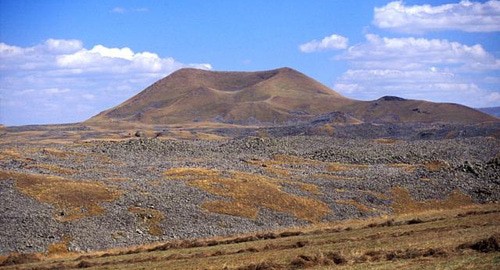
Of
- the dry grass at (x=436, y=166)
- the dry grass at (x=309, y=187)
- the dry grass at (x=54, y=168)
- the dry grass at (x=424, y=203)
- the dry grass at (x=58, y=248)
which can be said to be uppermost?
the dry grass at (x=54, y=168)

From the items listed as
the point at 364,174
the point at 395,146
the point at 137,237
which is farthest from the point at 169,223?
the point at 395,146

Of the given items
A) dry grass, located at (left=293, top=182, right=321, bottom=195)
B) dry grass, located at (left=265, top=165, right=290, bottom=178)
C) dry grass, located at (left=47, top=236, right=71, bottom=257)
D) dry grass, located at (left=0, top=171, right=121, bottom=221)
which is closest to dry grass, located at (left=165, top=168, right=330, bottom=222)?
dry grass, located at (left=293, top=182, right=321, bottom=195)

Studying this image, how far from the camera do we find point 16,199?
152 feet

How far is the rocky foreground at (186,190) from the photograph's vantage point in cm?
4333

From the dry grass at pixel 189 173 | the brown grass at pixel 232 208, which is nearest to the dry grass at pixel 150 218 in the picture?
the brown grass at pixel 232 208

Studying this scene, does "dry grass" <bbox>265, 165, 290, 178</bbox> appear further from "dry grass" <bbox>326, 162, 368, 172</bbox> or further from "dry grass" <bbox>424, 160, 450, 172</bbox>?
"dry grass" <bbox>424, 160, 450, 172</bbox>

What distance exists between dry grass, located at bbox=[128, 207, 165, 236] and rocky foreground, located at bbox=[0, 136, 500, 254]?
2.9 inches

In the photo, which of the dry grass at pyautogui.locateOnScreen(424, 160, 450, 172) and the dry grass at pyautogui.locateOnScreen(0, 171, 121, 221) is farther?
the dry grass at pyautogui.locateOnScreen(424, 160, 450, 172)

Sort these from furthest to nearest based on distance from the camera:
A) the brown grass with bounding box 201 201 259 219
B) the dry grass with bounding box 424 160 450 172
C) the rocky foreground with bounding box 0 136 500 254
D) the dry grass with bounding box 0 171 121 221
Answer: the dry grass with bounding box 424 160 450 172 < the brown grass with bounding box 201 201 259 219 < the dry grass with bounding box 0 171 121 221 < the rocky foreground with bounding box 0 136 500 254

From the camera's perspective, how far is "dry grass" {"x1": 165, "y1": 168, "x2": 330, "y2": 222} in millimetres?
49781

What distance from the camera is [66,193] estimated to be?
48.2 m

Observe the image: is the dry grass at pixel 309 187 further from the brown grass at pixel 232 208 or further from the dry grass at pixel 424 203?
the brown grass at pixel 232 208

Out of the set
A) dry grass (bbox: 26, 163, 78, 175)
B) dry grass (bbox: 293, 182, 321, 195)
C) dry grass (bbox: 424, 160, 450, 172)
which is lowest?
dry grass (bbox: 293, 182, 321, 195)

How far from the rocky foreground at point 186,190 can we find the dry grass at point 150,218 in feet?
0.24
